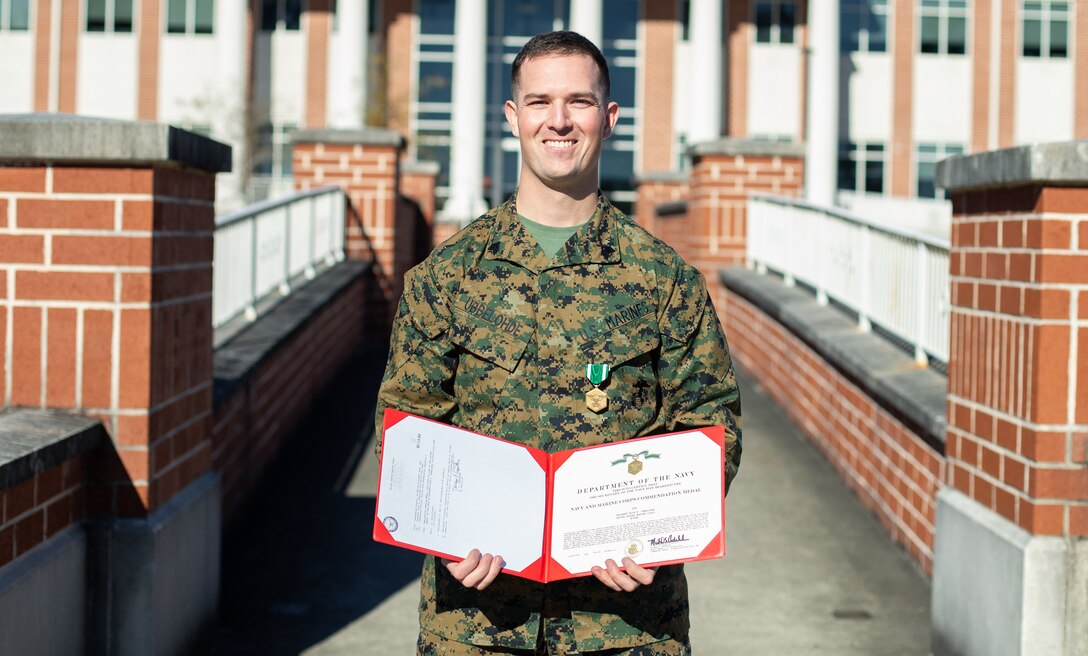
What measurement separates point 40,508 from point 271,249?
5.37 meters

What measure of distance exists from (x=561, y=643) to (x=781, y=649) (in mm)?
2813

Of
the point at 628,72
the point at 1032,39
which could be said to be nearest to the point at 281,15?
the point at 628,72

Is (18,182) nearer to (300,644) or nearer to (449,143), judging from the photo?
(300,644)

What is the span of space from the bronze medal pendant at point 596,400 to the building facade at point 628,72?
3863 centimetres

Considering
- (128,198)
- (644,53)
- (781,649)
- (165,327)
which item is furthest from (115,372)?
(644,53)

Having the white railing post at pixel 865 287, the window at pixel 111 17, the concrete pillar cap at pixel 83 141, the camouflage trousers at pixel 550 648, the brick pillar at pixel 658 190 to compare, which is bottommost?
the camouflage trousers at pixel 550 648

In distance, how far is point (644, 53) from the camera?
4441 cm

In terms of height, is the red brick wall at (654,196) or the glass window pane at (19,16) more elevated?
the glass window pane at (19,16)

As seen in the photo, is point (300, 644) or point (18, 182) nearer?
point (18, 182)

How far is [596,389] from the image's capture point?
2.85 m

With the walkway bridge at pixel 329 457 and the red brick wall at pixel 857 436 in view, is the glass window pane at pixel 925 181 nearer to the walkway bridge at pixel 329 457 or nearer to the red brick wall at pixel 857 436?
the red brick wall at pixel 857 436

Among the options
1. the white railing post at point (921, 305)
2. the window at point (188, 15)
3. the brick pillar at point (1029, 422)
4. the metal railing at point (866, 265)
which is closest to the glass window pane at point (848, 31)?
the window at point (188, 15)

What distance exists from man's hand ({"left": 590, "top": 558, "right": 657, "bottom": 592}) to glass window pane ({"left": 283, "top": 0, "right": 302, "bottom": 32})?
143ft

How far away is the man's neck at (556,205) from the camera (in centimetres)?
296
